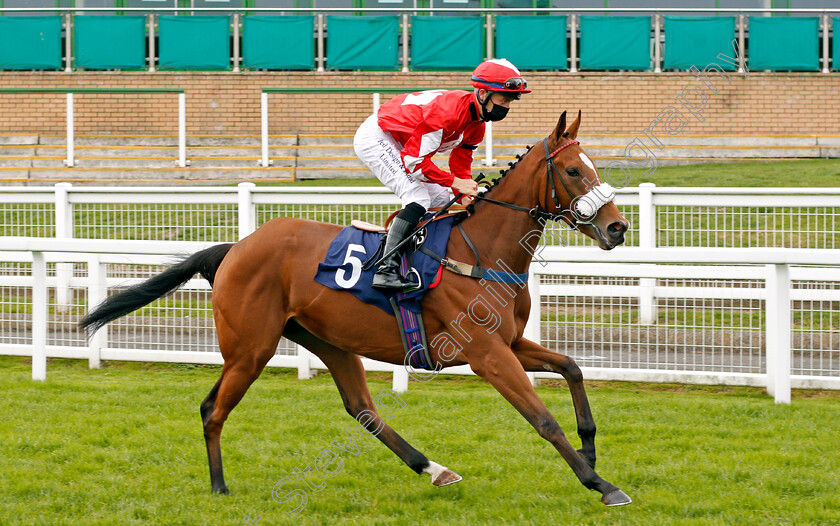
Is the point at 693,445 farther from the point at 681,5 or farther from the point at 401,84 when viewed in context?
the point at 681,5

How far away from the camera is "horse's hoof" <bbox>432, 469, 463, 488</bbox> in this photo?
13.8 ft

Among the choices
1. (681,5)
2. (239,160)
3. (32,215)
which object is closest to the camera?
(32,215)

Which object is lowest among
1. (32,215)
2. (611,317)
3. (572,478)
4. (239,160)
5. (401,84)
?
(572,478)

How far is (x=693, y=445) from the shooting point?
471 cm

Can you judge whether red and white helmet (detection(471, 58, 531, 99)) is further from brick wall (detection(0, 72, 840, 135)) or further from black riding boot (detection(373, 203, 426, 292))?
brick wall (detection(0, 72, 840, 135))

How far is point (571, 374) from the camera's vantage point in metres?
4.16

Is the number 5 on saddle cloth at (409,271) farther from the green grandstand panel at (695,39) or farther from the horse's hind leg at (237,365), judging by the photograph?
the green grandstand panel at (695,39)

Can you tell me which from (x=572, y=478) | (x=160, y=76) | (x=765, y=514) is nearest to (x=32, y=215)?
(x=572, y=478)

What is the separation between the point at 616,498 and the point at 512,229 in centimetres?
123

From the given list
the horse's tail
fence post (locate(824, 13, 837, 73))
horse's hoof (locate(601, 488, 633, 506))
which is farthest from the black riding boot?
fence post (locate(824, 13, 837, 73))

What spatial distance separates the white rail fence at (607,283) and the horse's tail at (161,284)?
0.33 metres

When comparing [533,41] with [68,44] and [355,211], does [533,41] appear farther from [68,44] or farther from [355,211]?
[355,211]

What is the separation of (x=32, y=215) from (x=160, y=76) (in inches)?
347

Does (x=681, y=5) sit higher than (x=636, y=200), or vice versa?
(x=681, y=5)
